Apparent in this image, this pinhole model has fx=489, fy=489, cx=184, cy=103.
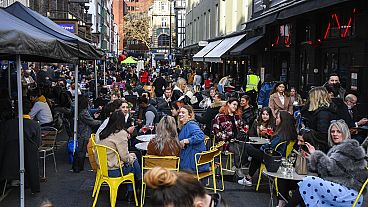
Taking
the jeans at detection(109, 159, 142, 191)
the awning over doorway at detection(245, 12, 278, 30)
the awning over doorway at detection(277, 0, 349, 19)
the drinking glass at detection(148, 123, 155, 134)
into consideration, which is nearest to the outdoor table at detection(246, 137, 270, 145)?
the drinking glass at detection(148, 123, 155, 134)

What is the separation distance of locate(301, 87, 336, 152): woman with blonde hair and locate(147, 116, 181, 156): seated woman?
2.22 metres

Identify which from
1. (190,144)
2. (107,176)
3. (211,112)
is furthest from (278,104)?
(107,176)

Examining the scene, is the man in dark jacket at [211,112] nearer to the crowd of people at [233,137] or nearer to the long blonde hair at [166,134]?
the crowd of people at [233,137]

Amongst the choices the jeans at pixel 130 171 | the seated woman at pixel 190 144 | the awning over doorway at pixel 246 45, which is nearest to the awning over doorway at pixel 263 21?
the awning over doorway at pixel 246 45

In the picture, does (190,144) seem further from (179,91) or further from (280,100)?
(179,91)

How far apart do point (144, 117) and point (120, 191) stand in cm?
311

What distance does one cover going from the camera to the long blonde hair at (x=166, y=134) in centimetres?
Answer: 734

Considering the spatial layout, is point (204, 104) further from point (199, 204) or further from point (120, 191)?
point (199, 204)

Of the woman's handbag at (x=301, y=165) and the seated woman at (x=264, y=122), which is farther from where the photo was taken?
the seated woman at (x=264, y=122)

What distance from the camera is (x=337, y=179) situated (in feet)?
17.8

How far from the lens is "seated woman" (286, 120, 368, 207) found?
523 centimetres

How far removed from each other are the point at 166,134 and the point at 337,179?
283 cm

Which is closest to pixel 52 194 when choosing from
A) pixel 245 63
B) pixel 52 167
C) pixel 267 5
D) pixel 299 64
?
A: pixel 52 167

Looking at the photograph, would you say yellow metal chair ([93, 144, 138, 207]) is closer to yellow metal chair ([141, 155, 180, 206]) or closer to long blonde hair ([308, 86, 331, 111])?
yellow metal chair ([141, 155, 180, 206])
